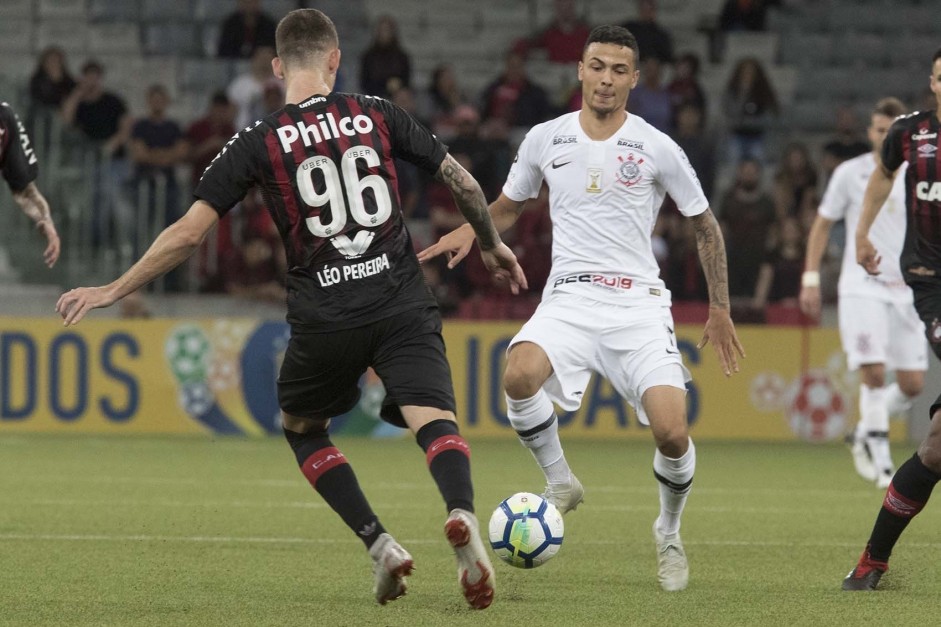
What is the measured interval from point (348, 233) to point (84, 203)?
11265 mm

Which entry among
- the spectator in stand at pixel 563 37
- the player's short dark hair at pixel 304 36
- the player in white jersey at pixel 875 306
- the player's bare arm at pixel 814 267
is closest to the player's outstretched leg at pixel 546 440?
the player's short dark hair at pixel 304 36

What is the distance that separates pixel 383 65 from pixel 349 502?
1277cm

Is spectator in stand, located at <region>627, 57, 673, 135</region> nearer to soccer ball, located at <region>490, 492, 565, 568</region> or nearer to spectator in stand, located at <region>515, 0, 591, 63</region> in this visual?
spectator in stand, located at <region>515, 0, 591, 63</region>

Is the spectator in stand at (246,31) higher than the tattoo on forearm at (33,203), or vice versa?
the spectator in stand at (246,31)

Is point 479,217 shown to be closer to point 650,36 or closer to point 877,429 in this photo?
point 877,429

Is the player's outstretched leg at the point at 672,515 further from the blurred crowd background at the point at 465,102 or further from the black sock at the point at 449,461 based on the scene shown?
the blurred crowd background at the point at 465,102

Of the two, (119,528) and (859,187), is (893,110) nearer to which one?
(859,187)

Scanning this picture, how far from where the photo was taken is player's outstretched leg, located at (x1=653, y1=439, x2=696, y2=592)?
6797 mm

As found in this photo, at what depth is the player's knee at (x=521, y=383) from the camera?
23.6 feet

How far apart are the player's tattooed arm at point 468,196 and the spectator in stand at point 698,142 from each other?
11038 mm

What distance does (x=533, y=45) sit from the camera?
805 inches

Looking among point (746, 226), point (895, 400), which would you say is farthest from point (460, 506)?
point (746, 226)

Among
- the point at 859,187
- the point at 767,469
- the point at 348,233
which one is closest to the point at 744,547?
the point at 348,233

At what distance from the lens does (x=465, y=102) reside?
19.3 meters
